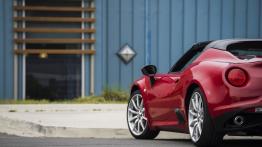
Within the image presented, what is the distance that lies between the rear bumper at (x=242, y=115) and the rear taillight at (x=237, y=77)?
7.5 inches

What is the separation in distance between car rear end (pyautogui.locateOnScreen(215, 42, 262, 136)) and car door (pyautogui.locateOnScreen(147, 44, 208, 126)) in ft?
2.99

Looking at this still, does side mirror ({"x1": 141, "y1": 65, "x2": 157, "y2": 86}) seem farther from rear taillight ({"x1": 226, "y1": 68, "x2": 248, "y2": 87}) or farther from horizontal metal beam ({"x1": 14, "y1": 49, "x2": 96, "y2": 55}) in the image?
horizontal metal beam ({"x1": 14, "y1": 49, "x2": 96, "y2": 55})

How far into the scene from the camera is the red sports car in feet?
22.4

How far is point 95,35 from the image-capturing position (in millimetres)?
20156

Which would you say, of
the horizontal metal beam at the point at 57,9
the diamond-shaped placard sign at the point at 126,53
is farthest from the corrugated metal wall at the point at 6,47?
the diamond-shaped placard sign at the point at 126,53

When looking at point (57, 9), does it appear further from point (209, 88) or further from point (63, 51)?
point (209, 88)

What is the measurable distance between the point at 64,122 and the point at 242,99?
196 inches

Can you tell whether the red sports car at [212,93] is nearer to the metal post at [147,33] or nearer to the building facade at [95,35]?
the building facade at [95,35]

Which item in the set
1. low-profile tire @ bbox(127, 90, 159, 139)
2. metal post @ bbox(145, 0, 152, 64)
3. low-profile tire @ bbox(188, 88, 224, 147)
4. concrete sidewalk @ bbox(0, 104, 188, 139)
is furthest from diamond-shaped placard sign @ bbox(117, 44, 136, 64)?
low-profile tire @ bbox(188, 88, 224, 147)

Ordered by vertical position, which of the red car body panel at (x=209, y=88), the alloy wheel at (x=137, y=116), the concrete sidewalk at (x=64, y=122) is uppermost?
the red car body panel at (x=209, y=88)

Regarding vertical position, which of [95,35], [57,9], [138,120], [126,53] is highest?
[57,9]

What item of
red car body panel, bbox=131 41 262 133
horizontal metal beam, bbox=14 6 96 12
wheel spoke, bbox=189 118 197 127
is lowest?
wheel spoke, bbox=189 118 197 127

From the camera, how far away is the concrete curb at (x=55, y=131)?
10141 mm

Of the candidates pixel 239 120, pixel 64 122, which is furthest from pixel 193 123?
pixel 64 122
